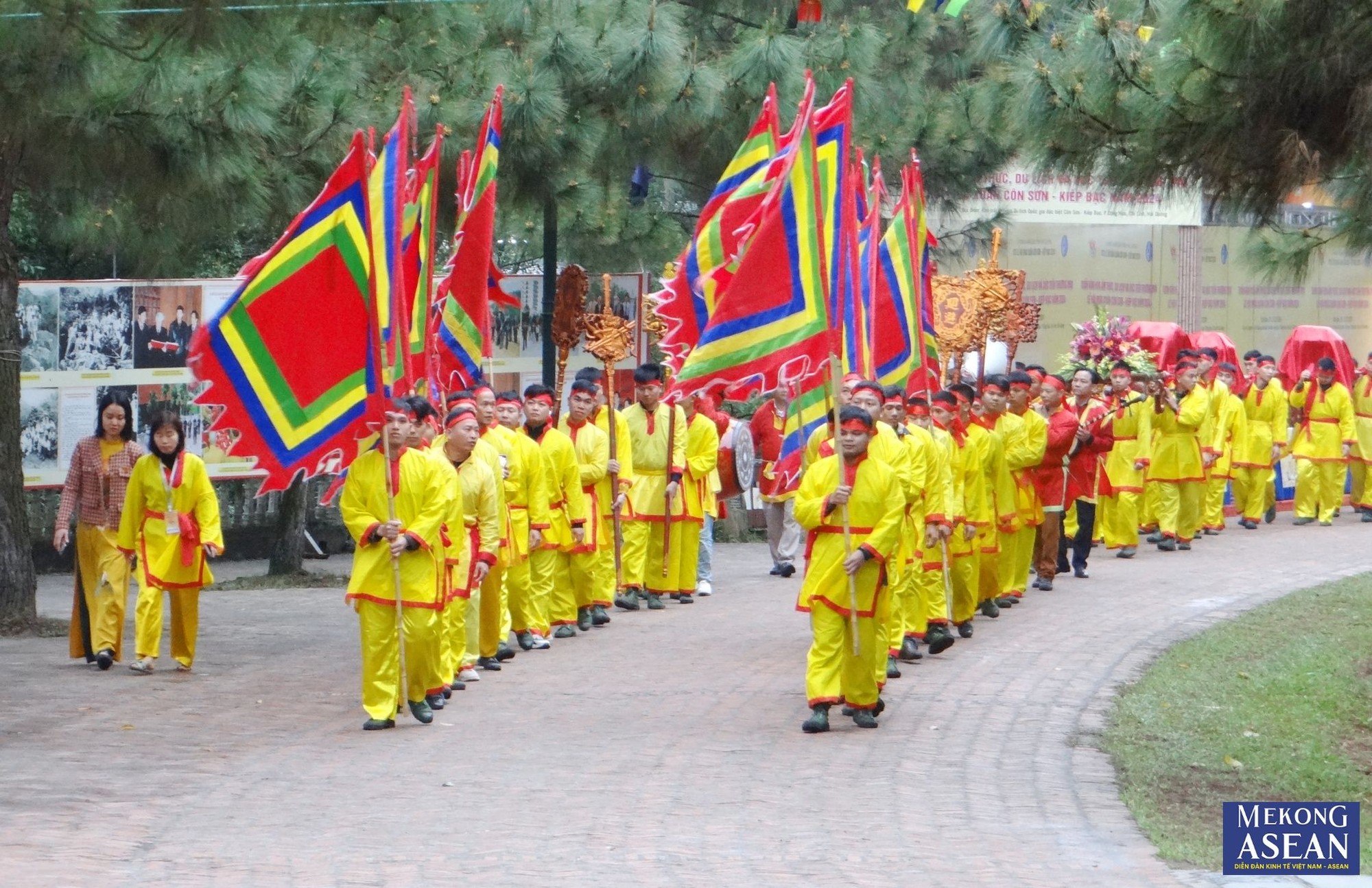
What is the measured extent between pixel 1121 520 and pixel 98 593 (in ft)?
34.5

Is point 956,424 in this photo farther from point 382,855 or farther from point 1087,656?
point 382,855

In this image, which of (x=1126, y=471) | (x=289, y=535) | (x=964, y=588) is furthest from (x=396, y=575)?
(x=1126, y=471)

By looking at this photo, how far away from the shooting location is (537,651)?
1284 cm

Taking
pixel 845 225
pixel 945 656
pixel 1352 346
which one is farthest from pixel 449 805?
pixel 1352 346

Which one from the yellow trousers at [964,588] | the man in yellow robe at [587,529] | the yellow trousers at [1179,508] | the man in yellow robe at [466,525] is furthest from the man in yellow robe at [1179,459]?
the man in yellow robe at [466,525]

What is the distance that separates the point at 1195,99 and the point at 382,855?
5.26m

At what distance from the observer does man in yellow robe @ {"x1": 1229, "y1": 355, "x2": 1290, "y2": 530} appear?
21328 millimetres

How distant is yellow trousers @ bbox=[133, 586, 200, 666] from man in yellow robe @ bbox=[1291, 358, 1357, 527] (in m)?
14.2

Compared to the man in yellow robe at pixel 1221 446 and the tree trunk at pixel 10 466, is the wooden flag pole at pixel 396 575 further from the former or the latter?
the man in yellow robe at pixel 1221 446

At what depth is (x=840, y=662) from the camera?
379 inches

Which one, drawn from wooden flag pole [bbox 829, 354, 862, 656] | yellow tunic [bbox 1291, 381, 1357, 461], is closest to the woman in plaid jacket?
wooden flag pole [bbox 829, 354, 862, 656]

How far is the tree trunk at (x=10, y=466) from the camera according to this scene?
13.3 m

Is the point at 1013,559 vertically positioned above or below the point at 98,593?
above

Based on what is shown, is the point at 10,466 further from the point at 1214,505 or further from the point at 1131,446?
the point at 1214,505
